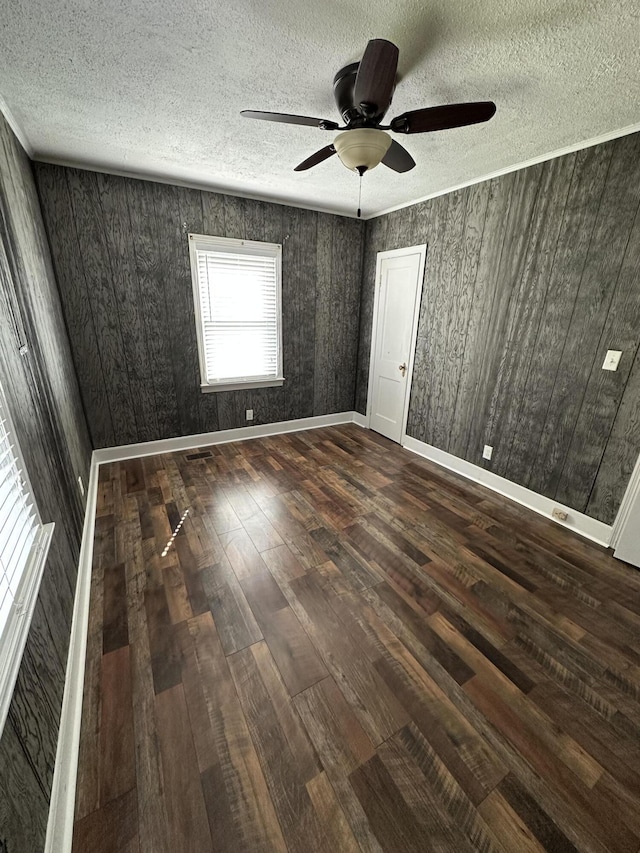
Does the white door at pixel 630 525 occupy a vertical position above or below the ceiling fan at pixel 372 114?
below

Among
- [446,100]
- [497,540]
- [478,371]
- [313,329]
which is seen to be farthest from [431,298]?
[497,540]

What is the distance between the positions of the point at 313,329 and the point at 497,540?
2.99 metres

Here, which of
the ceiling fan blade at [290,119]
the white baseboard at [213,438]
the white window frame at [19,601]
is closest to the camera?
the white window frame at [19,601]

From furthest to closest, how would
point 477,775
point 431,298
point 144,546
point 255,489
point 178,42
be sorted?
point 431,298, point 255,489, point 144,546, point 178,42, point 477,775

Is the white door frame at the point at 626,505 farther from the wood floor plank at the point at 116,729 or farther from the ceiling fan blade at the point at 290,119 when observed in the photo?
the wood floor plank at the point at 116,729

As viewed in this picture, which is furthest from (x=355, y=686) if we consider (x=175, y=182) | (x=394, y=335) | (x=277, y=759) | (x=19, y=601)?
(x=175, y=182)

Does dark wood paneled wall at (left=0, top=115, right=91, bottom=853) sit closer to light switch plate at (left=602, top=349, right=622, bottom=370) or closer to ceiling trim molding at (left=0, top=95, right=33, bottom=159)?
ceiling trim molding at (left=0, top=95, right=33, bottom=159)

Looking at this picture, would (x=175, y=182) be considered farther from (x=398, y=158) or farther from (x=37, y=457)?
(x=37, y=457)

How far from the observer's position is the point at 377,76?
1269 millimetres

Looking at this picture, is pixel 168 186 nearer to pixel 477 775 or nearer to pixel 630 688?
pixel 477 775

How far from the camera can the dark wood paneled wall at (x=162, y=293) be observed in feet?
9.34

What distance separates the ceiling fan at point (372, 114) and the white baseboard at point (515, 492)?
2557mm

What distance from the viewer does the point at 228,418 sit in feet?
12.8

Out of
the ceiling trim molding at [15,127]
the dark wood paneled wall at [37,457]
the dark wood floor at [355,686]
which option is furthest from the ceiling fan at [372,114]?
the dark wood floor at [355,686]
